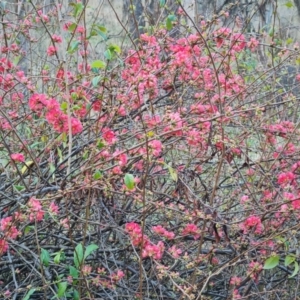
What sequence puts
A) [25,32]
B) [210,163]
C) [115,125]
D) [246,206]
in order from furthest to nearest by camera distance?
[25,32]
[210,163]
[115,125]
[246,206]

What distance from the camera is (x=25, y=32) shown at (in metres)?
3.18

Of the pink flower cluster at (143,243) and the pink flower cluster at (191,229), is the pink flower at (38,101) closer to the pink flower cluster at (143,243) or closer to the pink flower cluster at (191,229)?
the pink flower cluster at (143,243)

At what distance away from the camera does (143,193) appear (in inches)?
78.3

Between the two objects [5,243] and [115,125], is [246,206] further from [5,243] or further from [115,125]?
[5,243]

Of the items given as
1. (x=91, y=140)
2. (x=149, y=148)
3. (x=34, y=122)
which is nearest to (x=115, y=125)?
(x=91, y=140)

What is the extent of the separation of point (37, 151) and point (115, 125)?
1.29 feet

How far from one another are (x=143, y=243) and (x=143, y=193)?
0.21 meters

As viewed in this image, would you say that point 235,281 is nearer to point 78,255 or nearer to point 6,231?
point 78,255

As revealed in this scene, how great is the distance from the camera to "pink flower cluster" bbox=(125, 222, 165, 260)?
206cm

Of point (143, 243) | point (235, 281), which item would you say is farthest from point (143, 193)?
point (235, 281)

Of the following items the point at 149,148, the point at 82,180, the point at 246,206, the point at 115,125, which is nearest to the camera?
the point at 149,148

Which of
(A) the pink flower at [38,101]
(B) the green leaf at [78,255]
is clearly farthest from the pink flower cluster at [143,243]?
(A) the pink flower at [38,101]

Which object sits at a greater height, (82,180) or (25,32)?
(25,32)

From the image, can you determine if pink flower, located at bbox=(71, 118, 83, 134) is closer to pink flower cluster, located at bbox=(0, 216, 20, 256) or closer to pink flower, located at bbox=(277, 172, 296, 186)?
pink flower cluster, located at bbox=(0, 216, 20, 256)
